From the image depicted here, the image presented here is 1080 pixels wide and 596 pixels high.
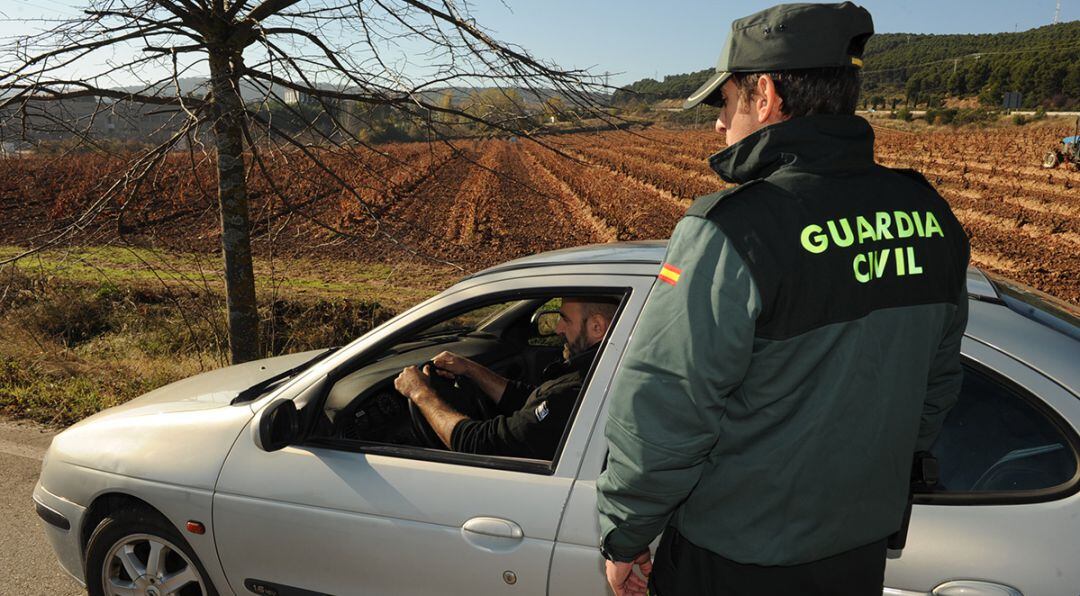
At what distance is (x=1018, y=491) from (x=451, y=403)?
6.29ft

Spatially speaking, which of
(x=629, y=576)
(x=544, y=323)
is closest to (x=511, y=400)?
(x=544, y=323)

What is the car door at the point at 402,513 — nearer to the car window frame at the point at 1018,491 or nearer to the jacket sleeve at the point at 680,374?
the jacket sleeve at the point at 680,374

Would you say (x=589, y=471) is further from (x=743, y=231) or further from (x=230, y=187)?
(x=230, y=187)

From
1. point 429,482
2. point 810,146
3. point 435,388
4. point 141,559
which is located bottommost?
point 141,559

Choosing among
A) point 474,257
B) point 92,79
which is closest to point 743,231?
point 92,79

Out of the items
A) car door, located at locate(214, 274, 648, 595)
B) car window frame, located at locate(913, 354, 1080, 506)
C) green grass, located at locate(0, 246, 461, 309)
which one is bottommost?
green grass, located at locate(0, 246, 461, 309)

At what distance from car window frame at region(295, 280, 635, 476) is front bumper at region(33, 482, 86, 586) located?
1.22 metres

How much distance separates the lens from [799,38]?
1542 mm

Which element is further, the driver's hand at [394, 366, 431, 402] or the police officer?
the driver's hand at [394, 366, 431, 402]

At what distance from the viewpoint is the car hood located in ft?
9.34

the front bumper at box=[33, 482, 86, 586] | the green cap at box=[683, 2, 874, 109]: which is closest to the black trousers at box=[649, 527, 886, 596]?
the green cap at box=[683, 2, 874, 109]

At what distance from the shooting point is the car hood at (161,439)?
9.34ft

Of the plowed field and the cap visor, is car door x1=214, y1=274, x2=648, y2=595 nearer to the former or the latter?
the cap visor

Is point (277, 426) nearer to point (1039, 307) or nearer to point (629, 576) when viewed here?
point (629, 576)
